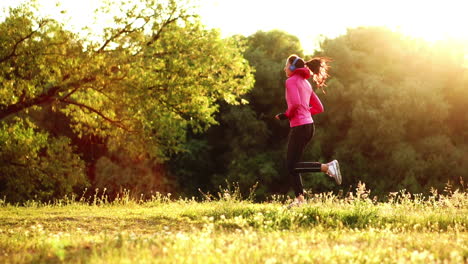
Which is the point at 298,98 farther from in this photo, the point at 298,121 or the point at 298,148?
the point at 298,148

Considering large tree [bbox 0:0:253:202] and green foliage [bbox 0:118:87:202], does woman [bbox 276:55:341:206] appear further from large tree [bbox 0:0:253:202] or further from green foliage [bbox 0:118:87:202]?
green foliage [bbox 0:118:87:202]

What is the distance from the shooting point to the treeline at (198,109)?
12.9 m

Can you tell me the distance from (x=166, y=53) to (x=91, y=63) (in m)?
2.25

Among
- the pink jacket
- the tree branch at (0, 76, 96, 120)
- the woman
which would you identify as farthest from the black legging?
the tree branch at (0, 76, 96, 120)

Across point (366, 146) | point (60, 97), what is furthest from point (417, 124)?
point (60, 97)

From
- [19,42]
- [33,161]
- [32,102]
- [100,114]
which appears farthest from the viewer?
[33,161]

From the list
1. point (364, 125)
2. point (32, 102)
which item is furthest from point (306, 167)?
point (364, 125)

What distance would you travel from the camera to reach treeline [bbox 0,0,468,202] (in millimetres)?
12852

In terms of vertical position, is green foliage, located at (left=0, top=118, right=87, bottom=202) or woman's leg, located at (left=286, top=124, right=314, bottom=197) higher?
woman's leg, located at (left=286, top=124, right=314, bottom=197)

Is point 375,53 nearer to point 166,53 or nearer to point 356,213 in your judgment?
point 166,53

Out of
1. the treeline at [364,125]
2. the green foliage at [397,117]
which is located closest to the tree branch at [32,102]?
the treeline at [364,125]

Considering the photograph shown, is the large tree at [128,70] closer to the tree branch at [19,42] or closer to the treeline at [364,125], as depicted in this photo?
the tree branch at [19,42]

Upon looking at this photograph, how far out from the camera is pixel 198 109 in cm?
1418

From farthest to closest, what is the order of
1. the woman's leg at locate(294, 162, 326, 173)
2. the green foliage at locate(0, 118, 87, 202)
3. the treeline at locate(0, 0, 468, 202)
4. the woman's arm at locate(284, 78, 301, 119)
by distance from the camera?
the green foliage at locate(0, 118, 87, 202) < the treeline at locate(0, 0, 468, 202) < the woman's leg at locate(294, 162, 326, 173) < the woman's arm at locate(284, 78, 301, 119)
